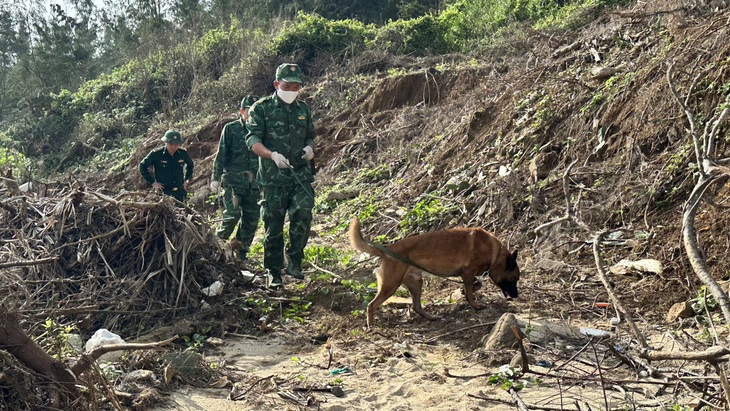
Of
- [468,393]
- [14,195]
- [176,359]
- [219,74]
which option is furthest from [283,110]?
[219,74]

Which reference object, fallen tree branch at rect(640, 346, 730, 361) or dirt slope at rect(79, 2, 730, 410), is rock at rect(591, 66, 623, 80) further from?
fallen tree branch at rect(640, 346, 730, 361)

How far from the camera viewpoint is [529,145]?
943 cm

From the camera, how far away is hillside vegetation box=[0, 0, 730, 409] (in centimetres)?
644

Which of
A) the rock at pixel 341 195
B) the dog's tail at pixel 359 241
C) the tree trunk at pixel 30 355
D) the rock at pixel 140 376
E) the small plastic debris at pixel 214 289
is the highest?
the tree trunk at pixel 30 355

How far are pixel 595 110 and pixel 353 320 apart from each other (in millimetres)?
4506

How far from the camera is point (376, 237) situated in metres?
9.60

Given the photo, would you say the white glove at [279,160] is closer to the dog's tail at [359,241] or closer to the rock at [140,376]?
the dog's tail at [359,241]

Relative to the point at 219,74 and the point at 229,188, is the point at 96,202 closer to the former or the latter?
the point at 229,188

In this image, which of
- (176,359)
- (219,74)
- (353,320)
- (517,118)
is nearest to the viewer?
(176,359)

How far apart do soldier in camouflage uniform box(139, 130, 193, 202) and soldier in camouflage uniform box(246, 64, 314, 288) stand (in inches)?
100

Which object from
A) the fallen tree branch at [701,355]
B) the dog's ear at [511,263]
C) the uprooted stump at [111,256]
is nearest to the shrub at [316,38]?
the uprooted stump at [111,256]

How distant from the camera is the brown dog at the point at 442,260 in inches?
243

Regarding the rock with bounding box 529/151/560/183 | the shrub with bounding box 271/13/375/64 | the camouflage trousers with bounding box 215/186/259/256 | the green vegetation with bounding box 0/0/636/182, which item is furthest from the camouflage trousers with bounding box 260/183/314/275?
the shrub with bounding box 271/13/375/64

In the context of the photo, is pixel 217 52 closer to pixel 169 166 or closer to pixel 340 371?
pixel 169 166
